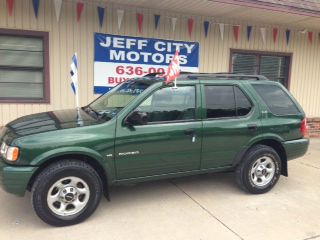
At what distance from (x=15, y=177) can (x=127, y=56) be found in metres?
4.44

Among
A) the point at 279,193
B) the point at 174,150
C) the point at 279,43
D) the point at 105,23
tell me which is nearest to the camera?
the point at 174,150

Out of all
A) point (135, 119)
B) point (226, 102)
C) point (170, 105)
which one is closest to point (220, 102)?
point (226, 102)

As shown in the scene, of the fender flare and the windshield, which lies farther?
the windshield

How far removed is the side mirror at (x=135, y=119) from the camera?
3.95m

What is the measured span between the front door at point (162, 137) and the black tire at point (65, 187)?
1.18 ft

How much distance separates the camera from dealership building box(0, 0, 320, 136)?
650 cm

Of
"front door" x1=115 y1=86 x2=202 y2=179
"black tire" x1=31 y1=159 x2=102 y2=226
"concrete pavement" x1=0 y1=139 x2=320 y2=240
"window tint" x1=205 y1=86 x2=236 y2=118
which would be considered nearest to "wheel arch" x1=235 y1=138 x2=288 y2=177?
"concrete pavement" x1=0 y1=139 x2=320 y2=240

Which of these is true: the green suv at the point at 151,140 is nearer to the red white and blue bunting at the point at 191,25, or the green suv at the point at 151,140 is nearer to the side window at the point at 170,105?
the side window at the point at 170,105

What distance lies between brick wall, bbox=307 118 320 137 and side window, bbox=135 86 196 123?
6.47 meters

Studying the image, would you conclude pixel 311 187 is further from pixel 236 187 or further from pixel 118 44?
pixel 118 44

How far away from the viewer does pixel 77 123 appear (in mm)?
3947

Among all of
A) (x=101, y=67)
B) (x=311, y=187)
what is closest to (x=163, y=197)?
(x=311, y=187)

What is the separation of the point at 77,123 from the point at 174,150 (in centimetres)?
129

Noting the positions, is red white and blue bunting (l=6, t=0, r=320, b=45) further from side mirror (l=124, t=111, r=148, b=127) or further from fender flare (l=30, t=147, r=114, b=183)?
fender flare (l=30, t=147, r=114, b=183)
